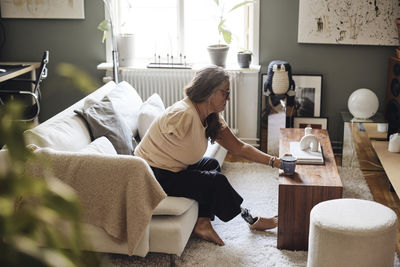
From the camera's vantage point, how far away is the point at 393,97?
172 inches

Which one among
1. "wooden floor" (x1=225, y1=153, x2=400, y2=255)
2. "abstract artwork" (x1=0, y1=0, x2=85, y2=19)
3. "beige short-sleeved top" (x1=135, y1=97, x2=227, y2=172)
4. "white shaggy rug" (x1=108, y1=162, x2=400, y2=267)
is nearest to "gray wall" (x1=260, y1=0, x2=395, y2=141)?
"wooden floor" (x1=225, y1=153, x2=400, y2=255)

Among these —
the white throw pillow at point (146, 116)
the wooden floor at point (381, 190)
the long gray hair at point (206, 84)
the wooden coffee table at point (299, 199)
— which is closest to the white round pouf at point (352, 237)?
the wooden coffee table at point (299, 199)

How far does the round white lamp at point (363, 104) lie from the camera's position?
4297 mm

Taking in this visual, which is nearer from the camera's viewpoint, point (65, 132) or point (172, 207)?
point (172, 207)

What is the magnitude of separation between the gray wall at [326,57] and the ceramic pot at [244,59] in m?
0.17

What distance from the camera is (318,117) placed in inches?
185

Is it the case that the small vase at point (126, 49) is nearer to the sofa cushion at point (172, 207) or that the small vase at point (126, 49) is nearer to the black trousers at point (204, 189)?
the black trousers at point (204, 189)

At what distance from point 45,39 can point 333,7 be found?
2578 mm

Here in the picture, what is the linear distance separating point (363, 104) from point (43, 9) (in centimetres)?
290

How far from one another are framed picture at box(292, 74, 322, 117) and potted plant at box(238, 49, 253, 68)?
41 centimetres

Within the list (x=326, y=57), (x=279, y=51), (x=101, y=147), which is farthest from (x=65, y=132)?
(x=326, y=57)

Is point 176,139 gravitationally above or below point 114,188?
above

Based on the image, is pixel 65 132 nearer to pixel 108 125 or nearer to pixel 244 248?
pixel 108 125

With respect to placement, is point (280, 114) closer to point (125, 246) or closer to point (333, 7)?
point (333, 7)
